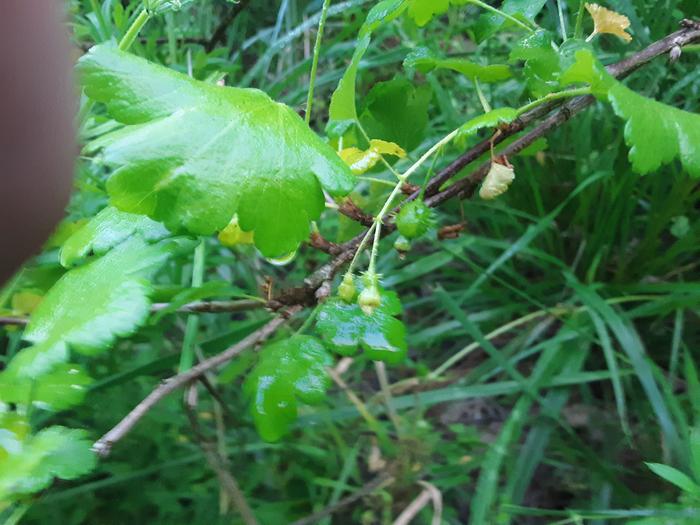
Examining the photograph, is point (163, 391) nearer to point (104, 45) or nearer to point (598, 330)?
point (104, 45)

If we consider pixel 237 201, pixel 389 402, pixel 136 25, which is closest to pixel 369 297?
A: pixel 237 201

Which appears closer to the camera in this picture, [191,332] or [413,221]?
[413,221]

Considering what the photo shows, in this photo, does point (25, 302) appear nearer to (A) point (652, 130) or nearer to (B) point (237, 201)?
(B) point (237, 201)

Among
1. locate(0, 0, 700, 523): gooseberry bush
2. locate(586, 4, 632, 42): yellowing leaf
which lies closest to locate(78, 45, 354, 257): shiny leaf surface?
locate(0, 0, 700, 523): gooseberry bush

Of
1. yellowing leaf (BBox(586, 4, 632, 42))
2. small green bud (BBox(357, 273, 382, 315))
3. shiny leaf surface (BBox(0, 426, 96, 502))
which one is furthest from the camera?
yellowing leaf (BBox(586, 4, 632, 42))

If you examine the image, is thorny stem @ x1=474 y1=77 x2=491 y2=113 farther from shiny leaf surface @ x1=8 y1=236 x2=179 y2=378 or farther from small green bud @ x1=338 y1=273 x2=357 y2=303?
shiny leaf surface @ x1=8 y1=236 x2=179 y2=378

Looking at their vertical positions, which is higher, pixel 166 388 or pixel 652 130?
pixel 652 130

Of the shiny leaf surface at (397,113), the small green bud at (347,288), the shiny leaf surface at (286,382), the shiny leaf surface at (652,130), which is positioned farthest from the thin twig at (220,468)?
the shiny leaf surface at (652,130)
